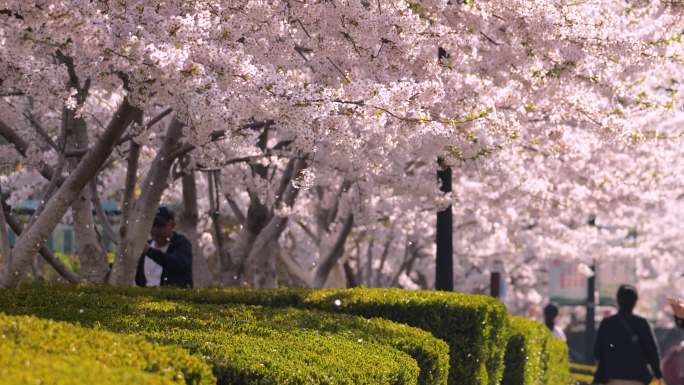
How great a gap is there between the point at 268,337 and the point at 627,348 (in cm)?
643

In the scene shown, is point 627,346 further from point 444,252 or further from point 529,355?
point 444,252

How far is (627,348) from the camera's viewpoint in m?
12.6

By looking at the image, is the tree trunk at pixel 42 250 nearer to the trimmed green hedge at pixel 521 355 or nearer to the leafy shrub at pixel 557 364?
the trimmed green hedge at pixel 521 355

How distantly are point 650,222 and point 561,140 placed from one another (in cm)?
1656

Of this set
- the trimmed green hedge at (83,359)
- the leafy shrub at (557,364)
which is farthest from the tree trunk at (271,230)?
the trimmed green hedge at (83,359)

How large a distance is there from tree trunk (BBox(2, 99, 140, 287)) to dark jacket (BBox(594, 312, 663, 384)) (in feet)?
19.8

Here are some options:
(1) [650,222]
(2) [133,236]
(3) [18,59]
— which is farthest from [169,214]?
(1) [650,222]

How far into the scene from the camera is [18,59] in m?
9.43

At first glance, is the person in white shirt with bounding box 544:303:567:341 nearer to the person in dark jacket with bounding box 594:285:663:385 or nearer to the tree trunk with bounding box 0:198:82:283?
the person in dark jacket with bounding box 594:285:663:385

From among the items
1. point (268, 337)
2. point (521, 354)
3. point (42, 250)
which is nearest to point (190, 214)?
point (42, 250)

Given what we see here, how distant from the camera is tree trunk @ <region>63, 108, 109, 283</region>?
42.3 ft

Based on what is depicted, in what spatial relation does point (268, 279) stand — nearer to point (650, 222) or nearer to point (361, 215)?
point (361, 215)

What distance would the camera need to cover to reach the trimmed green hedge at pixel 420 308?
35.8ft

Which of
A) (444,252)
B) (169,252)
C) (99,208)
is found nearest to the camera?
(169,252)
